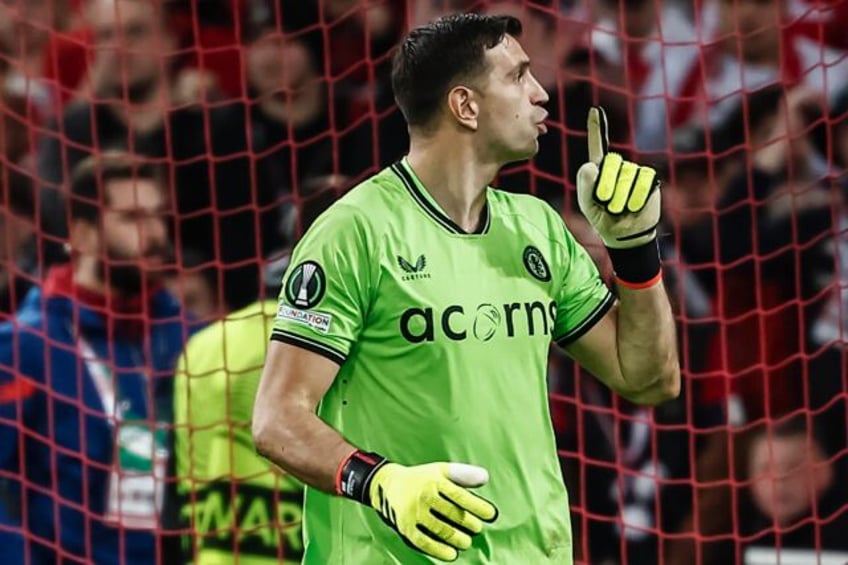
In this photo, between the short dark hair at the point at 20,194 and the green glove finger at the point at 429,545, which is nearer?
the green glove finger at the point at 429,545

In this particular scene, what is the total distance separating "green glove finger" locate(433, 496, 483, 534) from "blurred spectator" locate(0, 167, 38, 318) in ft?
8.61

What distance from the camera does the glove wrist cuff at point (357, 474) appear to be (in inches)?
122

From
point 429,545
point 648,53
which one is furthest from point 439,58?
point 648,53

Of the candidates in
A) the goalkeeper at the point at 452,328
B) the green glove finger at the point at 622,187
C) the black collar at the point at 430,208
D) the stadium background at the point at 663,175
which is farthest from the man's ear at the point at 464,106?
the stadium background at the point at 663,175

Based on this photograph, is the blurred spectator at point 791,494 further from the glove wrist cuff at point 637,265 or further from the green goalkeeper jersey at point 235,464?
the glove wrist cuff at point 637,265

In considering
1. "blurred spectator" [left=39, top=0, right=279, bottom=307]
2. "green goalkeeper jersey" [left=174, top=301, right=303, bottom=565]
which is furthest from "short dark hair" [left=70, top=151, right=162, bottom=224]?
"green goalkeeper jersey" [left=174, top=301, right=303, bottom=565]

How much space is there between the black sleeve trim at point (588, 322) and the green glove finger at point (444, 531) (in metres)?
0.59

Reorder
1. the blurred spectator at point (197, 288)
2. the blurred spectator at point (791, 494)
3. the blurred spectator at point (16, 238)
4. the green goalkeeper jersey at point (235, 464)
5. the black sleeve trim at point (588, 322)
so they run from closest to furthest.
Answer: the black sleeve trim at point (588, 322), the green goalkeeper jersey at point (235, 464), the blurred spectator at point (791, 494), the blurred spectator at point (197, 288), the blurred spectator at point (16, 238)

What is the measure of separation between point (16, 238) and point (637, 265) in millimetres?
2651

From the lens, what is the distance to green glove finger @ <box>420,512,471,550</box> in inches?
119

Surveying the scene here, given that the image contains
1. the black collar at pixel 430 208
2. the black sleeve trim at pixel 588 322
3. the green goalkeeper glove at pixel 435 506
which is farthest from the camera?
the black sleeve trim at pixel 588 322

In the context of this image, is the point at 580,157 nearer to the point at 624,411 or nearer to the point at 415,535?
the point at 624,411

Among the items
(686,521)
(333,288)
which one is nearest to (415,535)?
(333,288)

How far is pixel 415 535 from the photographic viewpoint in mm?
3033
